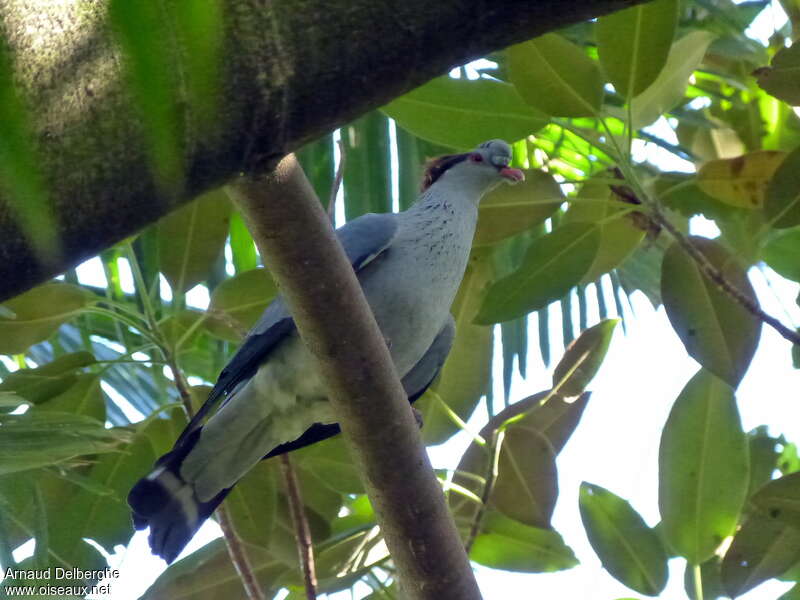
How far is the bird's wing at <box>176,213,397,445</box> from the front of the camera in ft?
7.50

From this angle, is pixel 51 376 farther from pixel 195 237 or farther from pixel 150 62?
pixel 150 62

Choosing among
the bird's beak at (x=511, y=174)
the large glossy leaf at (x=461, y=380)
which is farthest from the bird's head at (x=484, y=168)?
the large glossy leaf at (x=461, y=380)

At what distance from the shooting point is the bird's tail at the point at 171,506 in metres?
2.21

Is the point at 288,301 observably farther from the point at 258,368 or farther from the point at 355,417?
the point at 258,368

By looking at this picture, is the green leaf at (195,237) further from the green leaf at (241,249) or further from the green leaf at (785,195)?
the green leaf at (785,195)

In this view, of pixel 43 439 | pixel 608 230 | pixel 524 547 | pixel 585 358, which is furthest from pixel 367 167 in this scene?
pixel 43 439

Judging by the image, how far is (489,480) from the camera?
207 cm

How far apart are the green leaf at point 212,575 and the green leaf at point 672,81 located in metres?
1.22

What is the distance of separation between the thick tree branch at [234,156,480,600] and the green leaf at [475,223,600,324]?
473 millimetres

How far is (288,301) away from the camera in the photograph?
5.06 feet

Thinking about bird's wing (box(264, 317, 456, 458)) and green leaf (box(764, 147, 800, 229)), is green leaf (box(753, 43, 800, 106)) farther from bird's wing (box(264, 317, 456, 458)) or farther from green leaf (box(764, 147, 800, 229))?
bird's wing (box(264, 317, 456, 458))

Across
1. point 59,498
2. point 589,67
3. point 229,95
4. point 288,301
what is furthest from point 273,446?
point 229,95

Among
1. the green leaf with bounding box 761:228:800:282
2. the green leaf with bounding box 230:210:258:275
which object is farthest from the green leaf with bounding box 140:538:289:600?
the green leaf with bounding box 761:228:800:282

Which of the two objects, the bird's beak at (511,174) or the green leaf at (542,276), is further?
the bird's beak at (511,174)
